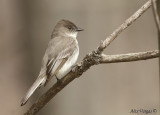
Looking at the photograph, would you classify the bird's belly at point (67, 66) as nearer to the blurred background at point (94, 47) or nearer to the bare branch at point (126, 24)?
the blurred background at point (94, 47)

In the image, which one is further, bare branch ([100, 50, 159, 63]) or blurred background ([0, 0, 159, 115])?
blurred background ([0, 0, 159, 115])

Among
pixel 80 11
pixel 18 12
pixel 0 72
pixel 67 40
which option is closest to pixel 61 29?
pixel 67 40

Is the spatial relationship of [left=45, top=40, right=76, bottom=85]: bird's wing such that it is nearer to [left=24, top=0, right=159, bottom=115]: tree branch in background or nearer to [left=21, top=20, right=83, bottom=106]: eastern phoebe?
[left=21, top=20, right=83, bottom=106]: eastern phoebe

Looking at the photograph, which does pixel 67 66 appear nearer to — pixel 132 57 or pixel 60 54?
pixel 60 54

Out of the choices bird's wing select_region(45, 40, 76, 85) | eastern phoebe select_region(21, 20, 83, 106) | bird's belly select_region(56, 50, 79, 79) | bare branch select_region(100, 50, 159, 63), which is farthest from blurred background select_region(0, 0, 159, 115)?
bare branch select_region(100, 50, 159, 63)

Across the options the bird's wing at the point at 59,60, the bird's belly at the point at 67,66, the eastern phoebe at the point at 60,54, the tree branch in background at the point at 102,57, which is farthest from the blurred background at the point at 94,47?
the tree branch in background at the point at 102,57

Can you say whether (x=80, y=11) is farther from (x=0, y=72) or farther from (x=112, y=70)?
(x=0, y=72)

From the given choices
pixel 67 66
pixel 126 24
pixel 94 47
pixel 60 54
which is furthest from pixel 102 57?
pixel 94 47
